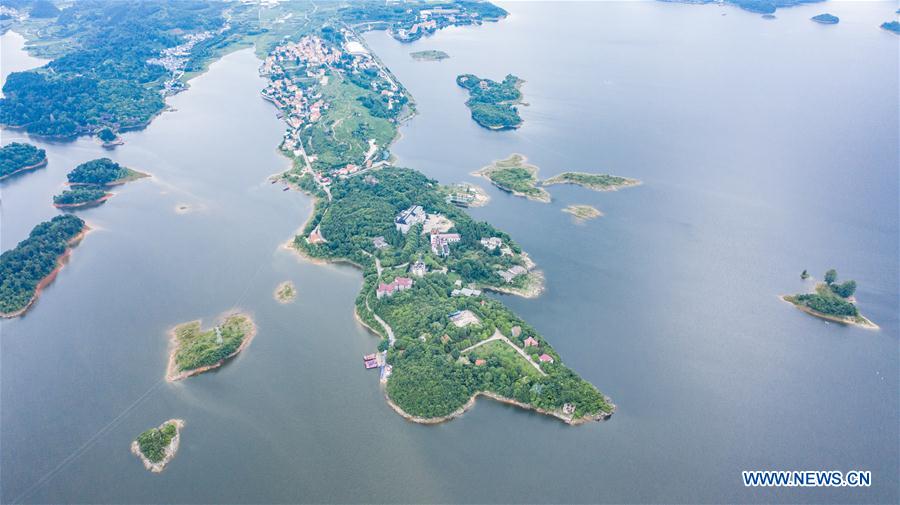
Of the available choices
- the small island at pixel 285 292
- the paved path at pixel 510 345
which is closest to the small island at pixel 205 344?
the small island at pixel 285 292

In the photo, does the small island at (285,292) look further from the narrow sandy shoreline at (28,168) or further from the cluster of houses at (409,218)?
the narrow sandy shoreline at (28,168)

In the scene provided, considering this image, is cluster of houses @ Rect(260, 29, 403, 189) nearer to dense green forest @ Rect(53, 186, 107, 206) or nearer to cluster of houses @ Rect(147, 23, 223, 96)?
cluster of houses @ Rect(147, 23, 223, 96)

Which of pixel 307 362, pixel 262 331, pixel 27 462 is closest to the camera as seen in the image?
pixel 27 462

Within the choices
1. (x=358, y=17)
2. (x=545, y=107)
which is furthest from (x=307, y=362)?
(x=358, y=17)

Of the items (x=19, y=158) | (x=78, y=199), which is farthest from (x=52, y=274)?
(x=19, y=158)

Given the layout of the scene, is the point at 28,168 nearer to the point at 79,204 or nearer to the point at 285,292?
the point at 79,204

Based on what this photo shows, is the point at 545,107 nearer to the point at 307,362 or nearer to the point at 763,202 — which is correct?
the point at 763,202

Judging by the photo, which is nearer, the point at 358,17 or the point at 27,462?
the point at 27,462
